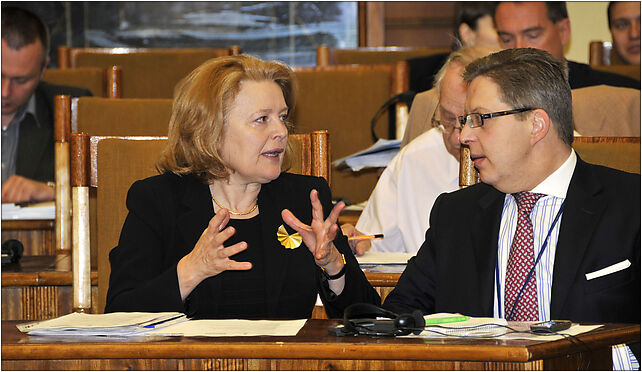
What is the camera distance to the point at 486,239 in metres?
1.80

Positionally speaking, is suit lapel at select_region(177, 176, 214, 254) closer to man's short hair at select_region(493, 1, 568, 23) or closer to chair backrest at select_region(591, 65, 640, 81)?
man's short hair at select_region(493, 1, 568, 23)

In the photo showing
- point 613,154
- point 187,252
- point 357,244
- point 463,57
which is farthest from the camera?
point 463,57

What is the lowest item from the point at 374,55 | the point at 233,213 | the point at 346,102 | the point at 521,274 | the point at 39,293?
the point at 39,293

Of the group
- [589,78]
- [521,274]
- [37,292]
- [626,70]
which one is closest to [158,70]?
[589,78]

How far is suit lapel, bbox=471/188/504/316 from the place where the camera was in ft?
5.76

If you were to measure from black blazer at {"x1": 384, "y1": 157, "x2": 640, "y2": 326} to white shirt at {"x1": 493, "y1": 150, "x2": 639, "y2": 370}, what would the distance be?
20mm

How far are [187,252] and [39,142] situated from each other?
210cm

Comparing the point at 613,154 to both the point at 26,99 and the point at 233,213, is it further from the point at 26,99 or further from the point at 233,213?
A: the point at 26,99

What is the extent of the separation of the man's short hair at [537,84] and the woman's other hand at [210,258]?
2.08 ft

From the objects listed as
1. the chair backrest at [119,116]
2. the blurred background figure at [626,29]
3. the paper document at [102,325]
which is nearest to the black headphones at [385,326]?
the paper document at [102,325]

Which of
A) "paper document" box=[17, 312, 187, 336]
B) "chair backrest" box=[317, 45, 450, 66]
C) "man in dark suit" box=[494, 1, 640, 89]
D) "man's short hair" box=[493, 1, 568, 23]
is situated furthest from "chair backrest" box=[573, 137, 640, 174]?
"chair backrest" box=[317, 45, 450, 66]

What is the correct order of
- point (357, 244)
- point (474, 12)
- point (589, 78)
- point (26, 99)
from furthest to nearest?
point (474, 12), point (26, 99), point (589, 78), point (357, 244)

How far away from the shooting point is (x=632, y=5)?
168 inches

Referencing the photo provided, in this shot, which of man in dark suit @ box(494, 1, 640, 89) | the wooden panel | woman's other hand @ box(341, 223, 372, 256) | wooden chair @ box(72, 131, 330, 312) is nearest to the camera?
wooden chair @ box(72, 131, 330, 312)
